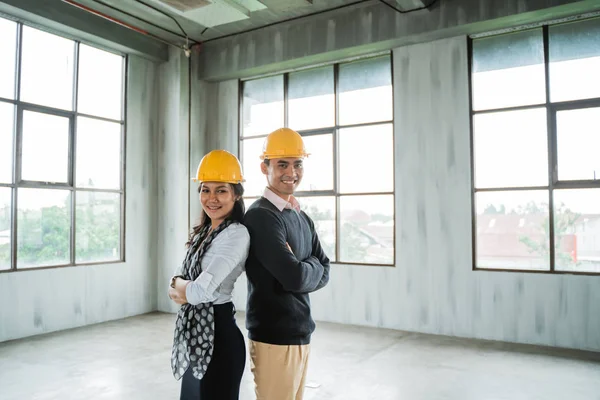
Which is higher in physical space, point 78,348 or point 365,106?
point 365,106

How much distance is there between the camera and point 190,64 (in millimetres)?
6383

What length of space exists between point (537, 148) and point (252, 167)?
3448 mm

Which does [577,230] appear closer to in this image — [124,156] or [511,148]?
[511,148]

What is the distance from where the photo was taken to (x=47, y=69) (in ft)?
16.9

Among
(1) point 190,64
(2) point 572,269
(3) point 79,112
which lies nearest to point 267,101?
(1) point 190,64

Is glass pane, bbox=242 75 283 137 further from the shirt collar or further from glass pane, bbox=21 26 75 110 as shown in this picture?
the shirt collar

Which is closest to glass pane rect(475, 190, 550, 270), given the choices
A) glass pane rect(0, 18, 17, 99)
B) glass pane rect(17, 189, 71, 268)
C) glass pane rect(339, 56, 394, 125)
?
glass pane rect(339, 56, 394, 125)

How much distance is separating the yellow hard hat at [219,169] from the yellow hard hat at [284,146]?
0.48 feet

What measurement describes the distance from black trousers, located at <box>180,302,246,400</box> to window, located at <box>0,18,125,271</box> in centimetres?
399

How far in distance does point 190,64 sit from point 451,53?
3.41 m

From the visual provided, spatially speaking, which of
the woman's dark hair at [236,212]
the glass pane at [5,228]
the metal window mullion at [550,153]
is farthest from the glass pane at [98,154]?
the metal window mullion at [550,153]

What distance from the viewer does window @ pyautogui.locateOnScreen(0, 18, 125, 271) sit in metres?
4.80

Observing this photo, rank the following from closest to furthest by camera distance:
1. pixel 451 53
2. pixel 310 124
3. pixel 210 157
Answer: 1. pixel 210 157
2. pixel 451 53
3. pixel 310 124

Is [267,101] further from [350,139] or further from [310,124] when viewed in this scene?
[350,139]
